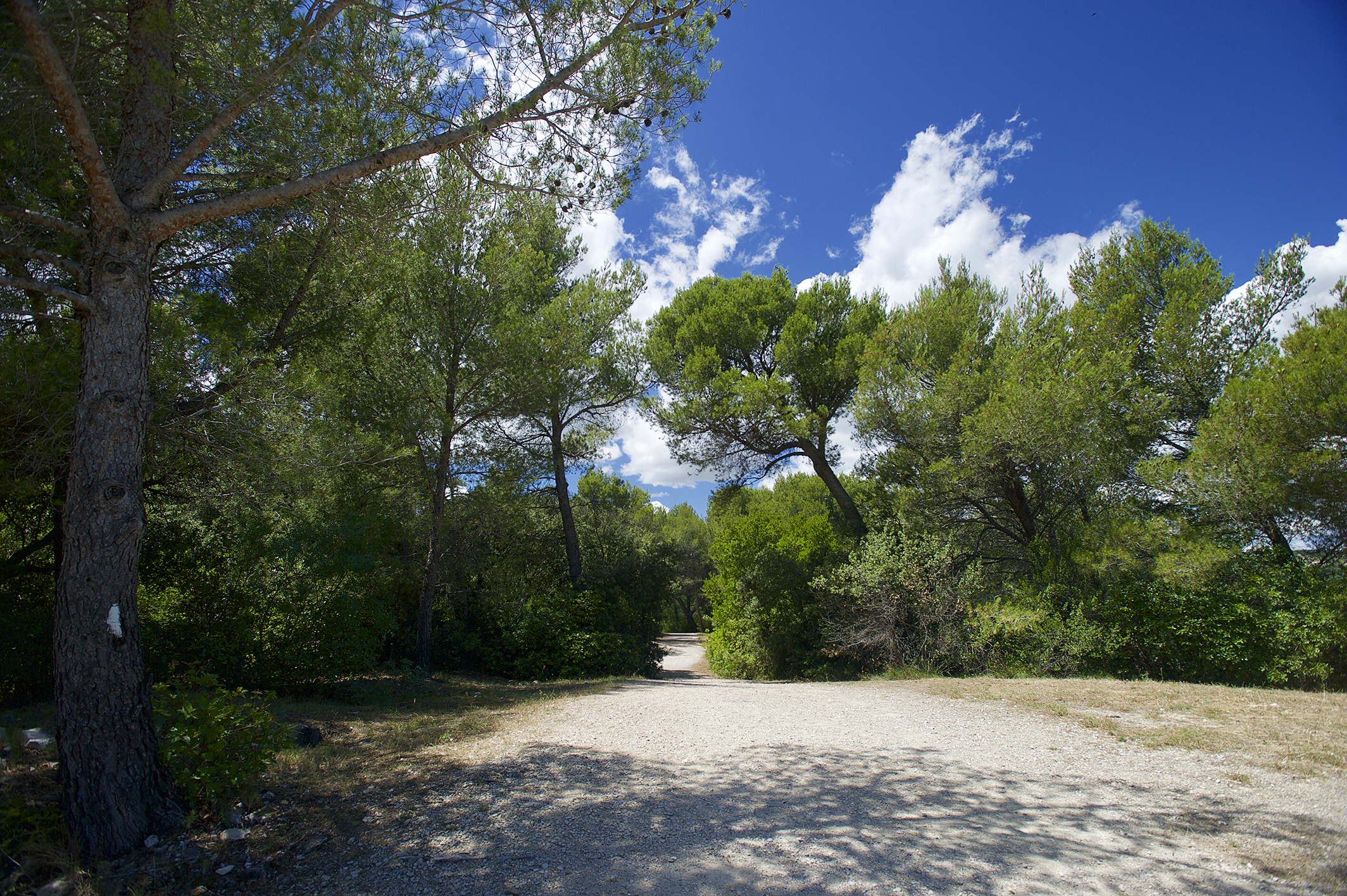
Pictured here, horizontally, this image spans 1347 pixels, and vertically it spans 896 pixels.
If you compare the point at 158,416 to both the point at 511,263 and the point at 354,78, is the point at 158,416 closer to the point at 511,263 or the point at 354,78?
the point at 354,78

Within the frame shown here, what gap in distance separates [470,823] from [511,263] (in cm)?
1024

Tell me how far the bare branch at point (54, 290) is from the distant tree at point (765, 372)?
1199 centimetres

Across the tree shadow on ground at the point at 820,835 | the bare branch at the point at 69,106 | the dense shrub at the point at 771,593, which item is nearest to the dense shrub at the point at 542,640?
the dense shrub at the point at 771,593

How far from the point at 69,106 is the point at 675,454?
13208mm

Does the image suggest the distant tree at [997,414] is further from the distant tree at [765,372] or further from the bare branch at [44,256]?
the bare branch at [44,256]

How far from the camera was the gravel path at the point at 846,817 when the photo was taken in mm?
2818

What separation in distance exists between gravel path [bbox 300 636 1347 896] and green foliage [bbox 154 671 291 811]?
1069mm

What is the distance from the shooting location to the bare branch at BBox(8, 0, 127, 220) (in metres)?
3.15

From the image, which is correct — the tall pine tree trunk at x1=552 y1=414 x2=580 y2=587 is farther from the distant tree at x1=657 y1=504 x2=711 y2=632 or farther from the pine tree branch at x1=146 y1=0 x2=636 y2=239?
the distant tree at x1=657 y1=504 x2=711 y2=632

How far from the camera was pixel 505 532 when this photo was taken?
13.9 m

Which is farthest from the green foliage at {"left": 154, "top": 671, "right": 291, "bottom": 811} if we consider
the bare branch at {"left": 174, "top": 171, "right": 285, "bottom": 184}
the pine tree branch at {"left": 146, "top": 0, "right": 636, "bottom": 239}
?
the bare branch at {"left": 174, "top": 171, "right": 285, "bottom": 184}

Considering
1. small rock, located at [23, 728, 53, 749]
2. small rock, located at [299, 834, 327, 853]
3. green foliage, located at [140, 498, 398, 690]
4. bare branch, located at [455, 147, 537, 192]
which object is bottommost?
small rock, located at [299, 834, 327, 853]

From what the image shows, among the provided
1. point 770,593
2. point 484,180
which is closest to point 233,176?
point 484,180

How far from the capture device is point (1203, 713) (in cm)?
612
